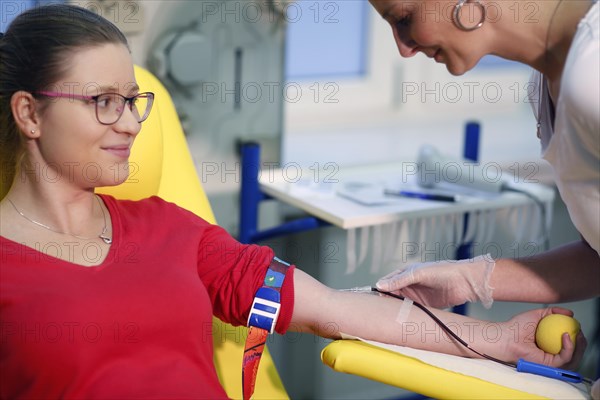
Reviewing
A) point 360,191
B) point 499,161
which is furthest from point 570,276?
point 499,161

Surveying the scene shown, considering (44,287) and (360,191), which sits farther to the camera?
(360,191)

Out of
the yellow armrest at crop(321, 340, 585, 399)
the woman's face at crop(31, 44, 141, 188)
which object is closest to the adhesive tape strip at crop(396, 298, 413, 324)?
the yellow armrest at crop(321, 340, 585, 399)

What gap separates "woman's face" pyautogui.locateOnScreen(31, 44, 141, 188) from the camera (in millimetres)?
1534

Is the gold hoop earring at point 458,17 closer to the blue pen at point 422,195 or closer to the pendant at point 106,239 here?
the pendant at point 106,239

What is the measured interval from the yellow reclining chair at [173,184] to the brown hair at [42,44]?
11.8 inches

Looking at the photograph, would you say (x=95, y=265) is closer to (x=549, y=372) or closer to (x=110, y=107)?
(x=110, y=107)

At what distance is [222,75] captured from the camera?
2459 mm

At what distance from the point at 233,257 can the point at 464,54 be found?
544 mm

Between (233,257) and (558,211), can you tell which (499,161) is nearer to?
(558,211)

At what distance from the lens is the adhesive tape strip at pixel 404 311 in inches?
66.7

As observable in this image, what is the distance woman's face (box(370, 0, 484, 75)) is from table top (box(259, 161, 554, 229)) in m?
0.75

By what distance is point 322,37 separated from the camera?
3.01 m

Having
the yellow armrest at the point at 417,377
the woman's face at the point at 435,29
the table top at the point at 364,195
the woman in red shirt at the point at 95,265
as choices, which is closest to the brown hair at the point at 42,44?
the woman in red shirt at the point at 95,265

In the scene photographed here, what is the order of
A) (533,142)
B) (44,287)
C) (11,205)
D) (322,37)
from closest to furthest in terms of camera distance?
1. (44,287)
2. (11,205)
3. (322,37)
4. (533,142)
